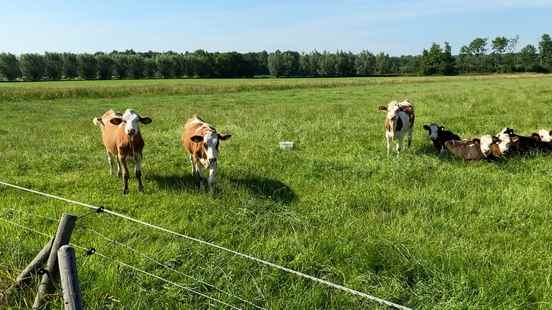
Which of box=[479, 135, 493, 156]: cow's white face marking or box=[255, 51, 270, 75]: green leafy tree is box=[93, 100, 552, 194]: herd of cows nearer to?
box=[479, 135, 493, 156]: cow's white face marking

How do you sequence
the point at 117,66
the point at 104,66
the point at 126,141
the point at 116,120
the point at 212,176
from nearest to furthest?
the point at 212,176
the point at 126,141
the point at 116,120
the point at 104,66
the point at 117,66

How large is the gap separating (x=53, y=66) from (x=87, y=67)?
6694mm

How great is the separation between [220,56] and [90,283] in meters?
113

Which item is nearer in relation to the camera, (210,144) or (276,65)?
(210,144)

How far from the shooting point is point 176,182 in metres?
9.12

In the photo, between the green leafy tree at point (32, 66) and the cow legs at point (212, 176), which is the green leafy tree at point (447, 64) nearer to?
the green leafy tree at point (32, 66)

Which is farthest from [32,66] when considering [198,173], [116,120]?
[198,173]

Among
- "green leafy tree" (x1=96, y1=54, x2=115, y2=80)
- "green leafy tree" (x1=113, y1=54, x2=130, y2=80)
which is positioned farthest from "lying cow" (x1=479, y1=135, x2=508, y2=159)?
"green leafy tree" (x1=96, y1=54, x2=115, y2=80)

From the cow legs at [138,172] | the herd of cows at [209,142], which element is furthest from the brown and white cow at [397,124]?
the cow legs at [138,172]

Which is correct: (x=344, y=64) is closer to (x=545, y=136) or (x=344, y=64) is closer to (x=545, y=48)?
(x=545, y=48)

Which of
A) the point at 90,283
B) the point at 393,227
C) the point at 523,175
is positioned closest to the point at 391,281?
the point at 393,227

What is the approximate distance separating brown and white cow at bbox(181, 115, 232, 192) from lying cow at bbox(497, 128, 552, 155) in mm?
6716

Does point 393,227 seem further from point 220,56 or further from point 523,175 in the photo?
point 220,56

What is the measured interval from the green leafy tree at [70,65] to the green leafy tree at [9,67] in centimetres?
891
